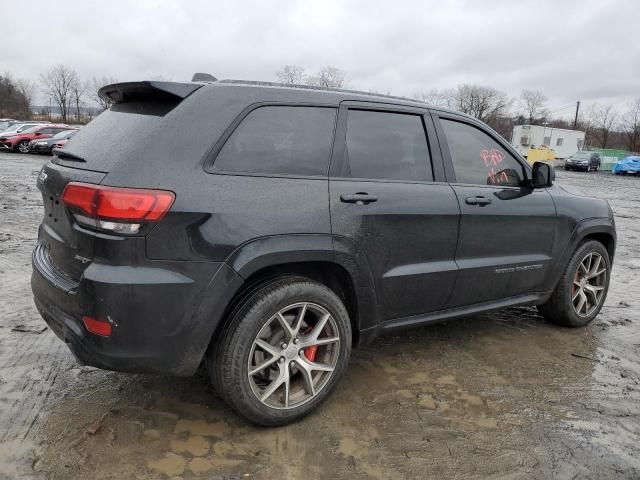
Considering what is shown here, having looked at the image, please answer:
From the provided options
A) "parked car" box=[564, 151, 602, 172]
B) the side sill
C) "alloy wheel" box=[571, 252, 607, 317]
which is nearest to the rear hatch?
the side sill

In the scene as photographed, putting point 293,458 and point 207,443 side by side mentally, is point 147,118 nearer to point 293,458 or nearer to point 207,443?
point 207,443

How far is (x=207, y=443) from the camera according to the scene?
2.67 metres

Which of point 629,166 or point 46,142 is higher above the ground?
point 46,142

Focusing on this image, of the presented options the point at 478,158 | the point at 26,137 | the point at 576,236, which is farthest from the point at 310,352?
the point at 26,137

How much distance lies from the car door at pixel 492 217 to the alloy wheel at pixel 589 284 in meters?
0.58

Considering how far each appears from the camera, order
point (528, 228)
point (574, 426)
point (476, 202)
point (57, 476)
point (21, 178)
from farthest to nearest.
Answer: point (21, 178), point (528, 228), point (476, 202), point (574, 426), point (57, 476)

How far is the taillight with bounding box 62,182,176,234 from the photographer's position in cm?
232

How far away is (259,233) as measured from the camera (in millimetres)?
2570

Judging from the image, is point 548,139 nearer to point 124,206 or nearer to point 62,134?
point 62,134

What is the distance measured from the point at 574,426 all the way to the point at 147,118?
2.88 metres

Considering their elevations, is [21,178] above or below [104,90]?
below

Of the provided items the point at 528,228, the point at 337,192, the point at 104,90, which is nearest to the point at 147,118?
the point at 104,90

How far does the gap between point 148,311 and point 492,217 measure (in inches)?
93.9

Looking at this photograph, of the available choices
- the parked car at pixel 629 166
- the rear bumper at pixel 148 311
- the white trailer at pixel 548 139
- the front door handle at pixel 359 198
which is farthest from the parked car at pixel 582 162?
the rear bumper at pixel 148 311
